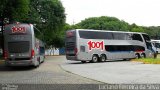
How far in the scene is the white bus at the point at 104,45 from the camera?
35.5 m

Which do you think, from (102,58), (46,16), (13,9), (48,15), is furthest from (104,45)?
(46,16)

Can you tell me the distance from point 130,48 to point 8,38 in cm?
1891

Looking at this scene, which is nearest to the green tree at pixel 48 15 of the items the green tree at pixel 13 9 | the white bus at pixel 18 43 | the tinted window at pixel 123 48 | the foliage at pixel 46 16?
the foliage at pixel 46 16

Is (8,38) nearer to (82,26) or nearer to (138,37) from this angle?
(138,37)

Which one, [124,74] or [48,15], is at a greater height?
[48,15]

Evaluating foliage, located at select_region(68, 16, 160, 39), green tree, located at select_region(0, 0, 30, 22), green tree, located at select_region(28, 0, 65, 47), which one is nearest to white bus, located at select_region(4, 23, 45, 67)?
green tree, located at select_region(0, 0, 30, 22)

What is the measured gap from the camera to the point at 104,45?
125ft

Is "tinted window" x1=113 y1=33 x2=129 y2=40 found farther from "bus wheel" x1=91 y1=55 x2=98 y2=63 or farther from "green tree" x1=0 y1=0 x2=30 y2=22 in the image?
"green tree" x1=0 y1=0 x2=30 y2=22

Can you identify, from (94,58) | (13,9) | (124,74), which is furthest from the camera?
(94,58)

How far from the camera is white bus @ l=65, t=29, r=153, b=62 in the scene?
3553 cm

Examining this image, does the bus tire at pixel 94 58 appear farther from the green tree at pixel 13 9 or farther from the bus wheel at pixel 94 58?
the green tree at pixel 13 9

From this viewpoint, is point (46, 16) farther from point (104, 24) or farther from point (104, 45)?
point (104, 24)

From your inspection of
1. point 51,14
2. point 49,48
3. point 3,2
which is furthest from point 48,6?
point 49,48

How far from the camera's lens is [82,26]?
351ft
